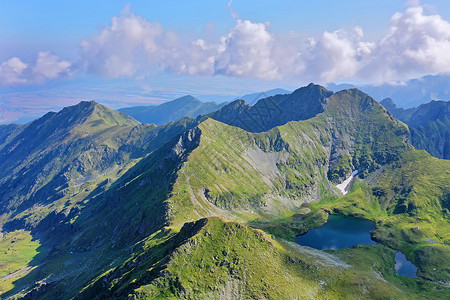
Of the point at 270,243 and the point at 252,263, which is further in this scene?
the point at 270,243

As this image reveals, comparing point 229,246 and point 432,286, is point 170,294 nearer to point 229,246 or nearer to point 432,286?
point 229,246

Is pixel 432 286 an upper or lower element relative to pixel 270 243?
lower

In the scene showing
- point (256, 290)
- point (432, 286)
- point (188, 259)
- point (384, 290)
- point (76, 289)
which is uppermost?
point (188, 259)

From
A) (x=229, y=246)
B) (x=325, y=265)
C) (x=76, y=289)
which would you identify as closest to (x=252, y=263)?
(x=229, y=246)

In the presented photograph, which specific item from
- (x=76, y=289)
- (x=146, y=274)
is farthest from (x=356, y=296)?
(x=76, y=289)

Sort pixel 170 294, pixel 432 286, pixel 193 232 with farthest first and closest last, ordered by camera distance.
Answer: pixel 432 286
pixel 193 232
pixel 170 294

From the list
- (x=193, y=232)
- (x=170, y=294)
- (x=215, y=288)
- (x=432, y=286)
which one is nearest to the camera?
(x=170, y=294)

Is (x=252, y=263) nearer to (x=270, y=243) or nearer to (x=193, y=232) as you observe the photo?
(x=270, y=243)

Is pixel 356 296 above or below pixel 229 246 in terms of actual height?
below

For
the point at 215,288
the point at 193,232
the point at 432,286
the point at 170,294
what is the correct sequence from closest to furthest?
the point at 170,294
the point at 215,288
the point at 193,232
the point at 432,286
